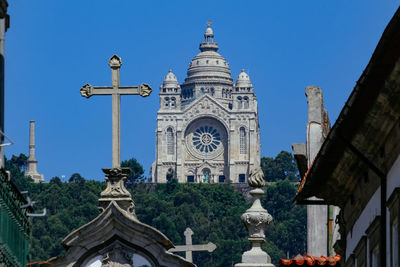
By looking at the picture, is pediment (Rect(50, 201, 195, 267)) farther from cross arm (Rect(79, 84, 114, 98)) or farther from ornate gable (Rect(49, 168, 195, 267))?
cross arm (Rect(79, 84, 114, 98))

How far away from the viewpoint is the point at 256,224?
29406mm

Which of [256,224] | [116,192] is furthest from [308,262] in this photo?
[256,224]

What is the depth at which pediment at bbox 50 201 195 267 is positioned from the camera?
2647cm

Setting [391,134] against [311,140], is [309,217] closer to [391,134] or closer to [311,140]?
[311,140]

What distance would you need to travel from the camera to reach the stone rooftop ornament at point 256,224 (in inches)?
1136

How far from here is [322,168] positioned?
2278cm

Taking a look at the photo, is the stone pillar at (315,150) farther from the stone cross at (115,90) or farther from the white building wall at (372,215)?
the white building wall at (372,215)

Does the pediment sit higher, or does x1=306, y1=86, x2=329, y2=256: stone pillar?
x1=306, y1=86, x2=329, y2=256: stone pillar

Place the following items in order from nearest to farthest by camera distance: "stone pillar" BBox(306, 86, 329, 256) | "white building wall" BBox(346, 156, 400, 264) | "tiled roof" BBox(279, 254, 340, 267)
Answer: "white building wall" BBox(346, 156, 400, 264) → "tiled roof" BBox(279, 254, 340, 267) → "stone pillar" BBox(306, 86, 329, 256)

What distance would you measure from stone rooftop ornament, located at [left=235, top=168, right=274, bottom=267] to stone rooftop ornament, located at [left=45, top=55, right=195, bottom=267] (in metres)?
2.59

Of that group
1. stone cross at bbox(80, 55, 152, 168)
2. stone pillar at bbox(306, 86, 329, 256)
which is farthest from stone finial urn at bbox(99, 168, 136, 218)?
stone pillar at bbox(306, 86, 329, 256)

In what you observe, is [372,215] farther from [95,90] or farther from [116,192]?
[95,90]

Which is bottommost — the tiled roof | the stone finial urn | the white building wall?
the tiled roof

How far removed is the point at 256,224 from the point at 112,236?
340cm
